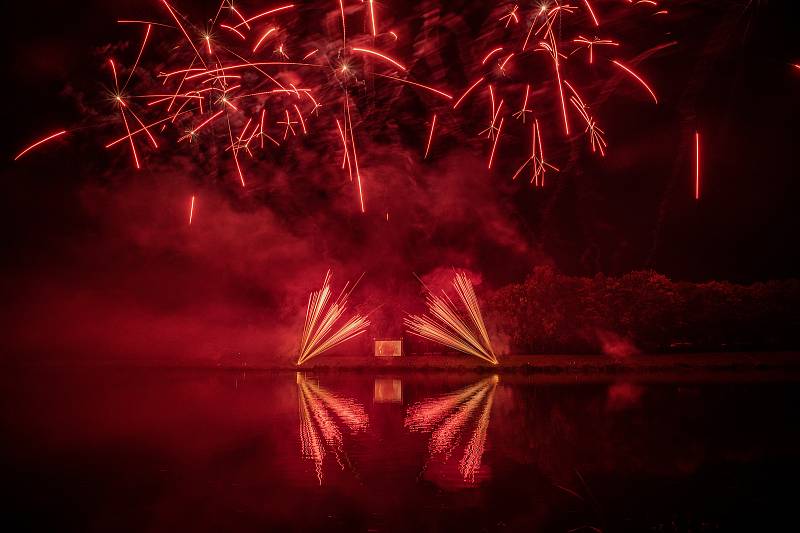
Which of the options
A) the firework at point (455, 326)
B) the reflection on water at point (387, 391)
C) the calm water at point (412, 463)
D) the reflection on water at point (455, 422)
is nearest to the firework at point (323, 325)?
the firework at point (455, 326)

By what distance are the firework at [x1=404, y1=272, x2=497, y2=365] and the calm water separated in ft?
35.7

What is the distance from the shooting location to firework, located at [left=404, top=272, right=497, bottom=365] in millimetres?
25875

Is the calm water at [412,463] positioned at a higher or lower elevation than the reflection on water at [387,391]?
lower

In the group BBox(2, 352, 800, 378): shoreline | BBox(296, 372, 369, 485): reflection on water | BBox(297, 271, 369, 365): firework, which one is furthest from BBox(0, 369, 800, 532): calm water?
BBox(297, 271, 369, 365): firework

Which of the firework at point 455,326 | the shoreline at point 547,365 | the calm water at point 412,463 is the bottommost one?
the calm water at point 412,463

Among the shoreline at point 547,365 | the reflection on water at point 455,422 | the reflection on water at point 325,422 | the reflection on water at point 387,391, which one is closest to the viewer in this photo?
the reflection on water at point 455,422

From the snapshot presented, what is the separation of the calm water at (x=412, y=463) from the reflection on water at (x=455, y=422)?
49 mm

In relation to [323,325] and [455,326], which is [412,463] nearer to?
[323,325]

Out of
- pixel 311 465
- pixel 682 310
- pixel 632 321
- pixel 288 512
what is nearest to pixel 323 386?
pixel 311 465

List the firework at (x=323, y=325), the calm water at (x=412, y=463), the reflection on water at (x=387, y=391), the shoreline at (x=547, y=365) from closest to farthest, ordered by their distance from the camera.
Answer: the calm water at (x=412, y=463) → the reflection on water at (x=387, y=391) → the shoreline at (x=547, y=365) → the firework at (x=323, y=325)

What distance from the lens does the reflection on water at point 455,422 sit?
7.85 metres

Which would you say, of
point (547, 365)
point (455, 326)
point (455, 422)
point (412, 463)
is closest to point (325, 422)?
point (455, 422)

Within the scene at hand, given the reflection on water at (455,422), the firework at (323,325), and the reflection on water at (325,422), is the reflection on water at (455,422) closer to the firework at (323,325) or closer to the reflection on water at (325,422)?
the reflection on water at (325,422)

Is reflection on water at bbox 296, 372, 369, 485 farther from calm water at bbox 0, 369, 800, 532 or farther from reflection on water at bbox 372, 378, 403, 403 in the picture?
reflection on water at bbox 372, 378, 403, 403
